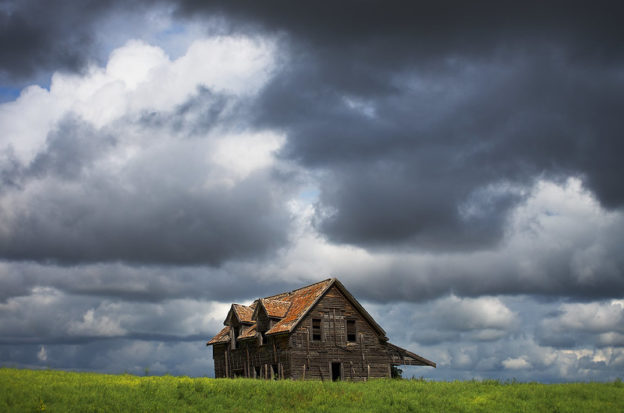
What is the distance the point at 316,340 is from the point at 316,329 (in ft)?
2.81

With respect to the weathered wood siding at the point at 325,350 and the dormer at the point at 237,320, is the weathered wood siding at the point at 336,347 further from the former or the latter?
the dormer at the point at 237,320

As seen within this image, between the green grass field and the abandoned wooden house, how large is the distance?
717 cm

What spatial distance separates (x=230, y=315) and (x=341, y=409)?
23.2m

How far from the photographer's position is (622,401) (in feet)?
109

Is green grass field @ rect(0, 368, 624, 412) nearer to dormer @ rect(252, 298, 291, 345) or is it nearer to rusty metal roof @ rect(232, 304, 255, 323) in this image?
dormer @ rect(252, 298, 291, 345)

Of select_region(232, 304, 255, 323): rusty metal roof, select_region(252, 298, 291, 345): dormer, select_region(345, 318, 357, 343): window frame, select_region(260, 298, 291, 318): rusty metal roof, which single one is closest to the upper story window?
select_region(232, 304, 255, 323): rusty metal roof

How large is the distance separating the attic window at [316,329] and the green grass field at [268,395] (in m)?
Answer: 7.87

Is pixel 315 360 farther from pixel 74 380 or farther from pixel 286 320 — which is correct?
pixel 74 380

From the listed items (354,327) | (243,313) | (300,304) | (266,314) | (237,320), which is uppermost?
(300,304)

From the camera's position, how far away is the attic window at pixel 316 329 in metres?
45.9

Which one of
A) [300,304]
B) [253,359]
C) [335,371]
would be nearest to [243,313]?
[253,359]

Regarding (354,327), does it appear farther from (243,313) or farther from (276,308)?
(243,313)

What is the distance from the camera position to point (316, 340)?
151 ft

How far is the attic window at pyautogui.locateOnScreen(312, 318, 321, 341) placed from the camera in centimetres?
4594
